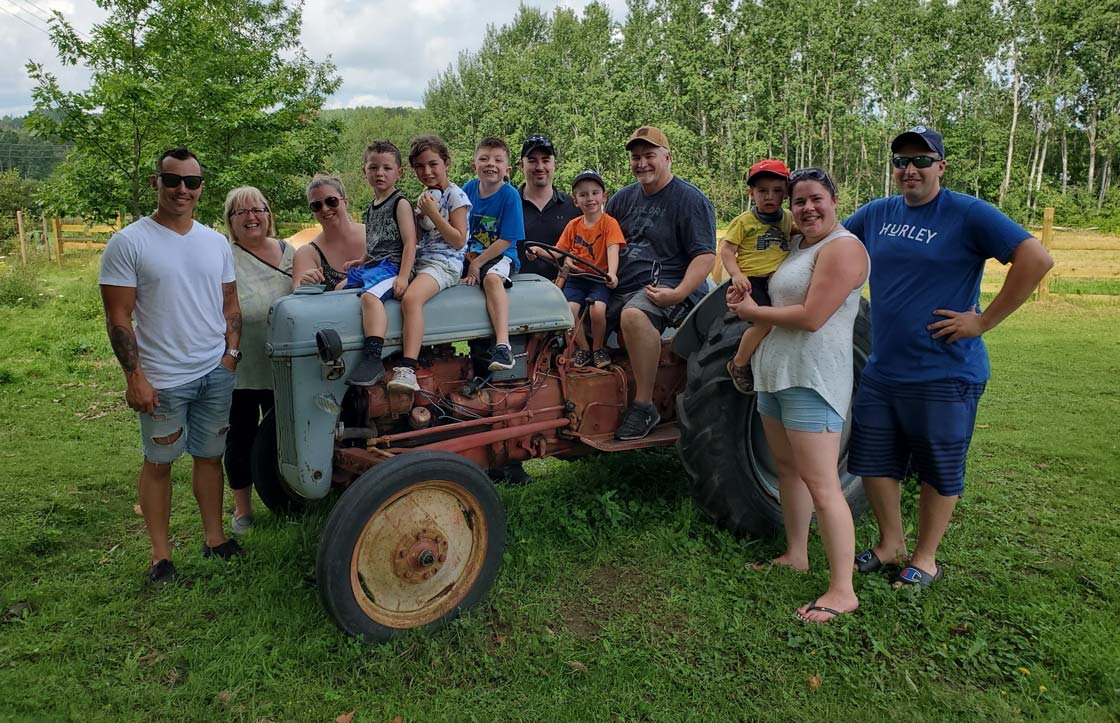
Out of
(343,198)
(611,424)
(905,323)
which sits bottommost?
(611,424)

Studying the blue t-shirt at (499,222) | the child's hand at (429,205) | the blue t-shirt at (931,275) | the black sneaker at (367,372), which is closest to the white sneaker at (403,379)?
the black sneaker at (367,372)

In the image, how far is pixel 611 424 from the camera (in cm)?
421

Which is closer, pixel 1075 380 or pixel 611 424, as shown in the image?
pixel 611 424

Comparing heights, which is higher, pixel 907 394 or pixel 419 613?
pixel 907 394

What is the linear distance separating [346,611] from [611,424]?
179cm

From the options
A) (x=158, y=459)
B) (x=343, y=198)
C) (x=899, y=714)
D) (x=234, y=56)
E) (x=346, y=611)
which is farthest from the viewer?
(x=234, y=56)

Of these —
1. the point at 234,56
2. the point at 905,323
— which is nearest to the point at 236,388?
the point at 905,323

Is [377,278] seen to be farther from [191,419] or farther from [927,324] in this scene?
[927,324]

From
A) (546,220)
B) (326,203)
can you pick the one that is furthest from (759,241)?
(326,203)

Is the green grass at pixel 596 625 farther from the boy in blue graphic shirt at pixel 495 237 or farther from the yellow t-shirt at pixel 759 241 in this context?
the yellow t-shirt at pixel 759 241

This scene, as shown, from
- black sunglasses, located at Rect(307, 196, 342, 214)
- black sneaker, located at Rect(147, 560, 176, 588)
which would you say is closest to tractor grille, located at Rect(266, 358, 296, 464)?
black sneaker, located at Rect(147, 560, 176, 588)

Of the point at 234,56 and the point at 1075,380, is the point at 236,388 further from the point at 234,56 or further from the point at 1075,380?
the point at 234,56

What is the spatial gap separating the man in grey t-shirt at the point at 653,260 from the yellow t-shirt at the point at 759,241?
1.23 feet

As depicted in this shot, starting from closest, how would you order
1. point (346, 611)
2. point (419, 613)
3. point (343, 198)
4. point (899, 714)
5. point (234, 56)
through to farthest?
point (899, 714) → point (346, 611) → point (419, 613) → point (343, 198) → point (234, 56)
